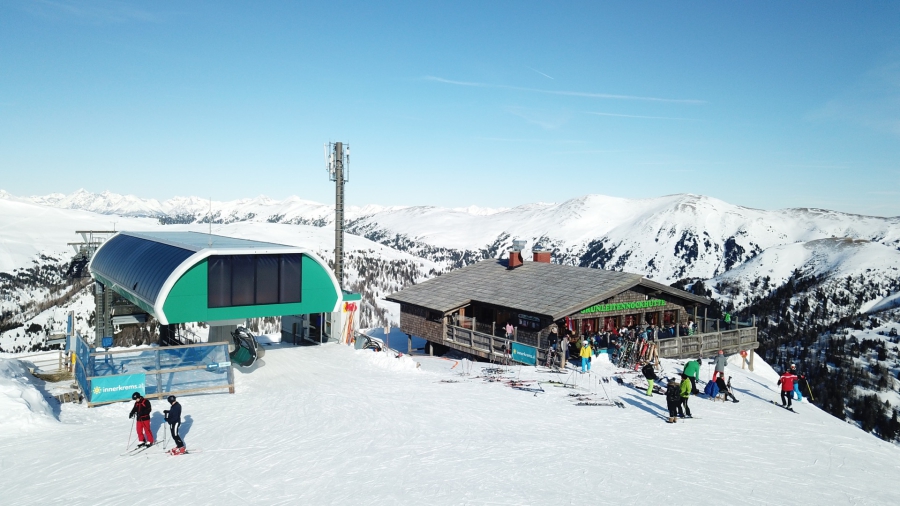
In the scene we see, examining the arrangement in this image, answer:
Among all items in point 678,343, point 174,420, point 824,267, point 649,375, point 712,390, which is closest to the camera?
point 174,420

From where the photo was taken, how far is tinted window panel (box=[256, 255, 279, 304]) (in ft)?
77.1

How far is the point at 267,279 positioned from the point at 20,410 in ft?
32.2

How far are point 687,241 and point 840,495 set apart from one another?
170m

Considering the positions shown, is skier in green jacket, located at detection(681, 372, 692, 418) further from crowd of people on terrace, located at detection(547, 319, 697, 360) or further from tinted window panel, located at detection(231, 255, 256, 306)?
tinted window panel, located at detection(231, 255, 256, 306)

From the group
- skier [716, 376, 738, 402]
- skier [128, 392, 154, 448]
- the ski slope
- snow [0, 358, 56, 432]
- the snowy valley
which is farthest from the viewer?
the snowy valley

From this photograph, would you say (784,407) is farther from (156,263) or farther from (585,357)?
(156,263)

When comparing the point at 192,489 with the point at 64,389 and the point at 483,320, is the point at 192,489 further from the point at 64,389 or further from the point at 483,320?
the point at 483,320

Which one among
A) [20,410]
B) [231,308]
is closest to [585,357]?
[231,308]

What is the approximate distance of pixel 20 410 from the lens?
1498 cm

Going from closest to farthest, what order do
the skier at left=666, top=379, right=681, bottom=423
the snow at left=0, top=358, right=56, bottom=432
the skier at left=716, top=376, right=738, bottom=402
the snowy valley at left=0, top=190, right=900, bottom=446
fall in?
the snow at left=0, top=358, right=56, bottom=432, the skier at left=666, top=379, right=681, bottom=423, the skier at left=716, top=376, right=738, bottom=402, the snowy valley at left=0, top=190, right=900, bottom=446

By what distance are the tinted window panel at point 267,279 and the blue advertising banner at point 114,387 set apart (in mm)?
6720

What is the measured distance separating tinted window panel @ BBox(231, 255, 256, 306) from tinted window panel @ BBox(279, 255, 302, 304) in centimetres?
119

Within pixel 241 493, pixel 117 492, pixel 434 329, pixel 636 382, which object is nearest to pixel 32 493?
pixel 117 492

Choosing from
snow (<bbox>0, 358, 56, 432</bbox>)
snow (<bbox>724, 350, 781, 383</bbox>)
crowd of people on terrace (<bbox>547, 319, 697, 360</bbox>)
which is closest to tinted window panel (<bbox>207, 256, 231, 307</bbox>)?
snow (<bbox>0, 358, 56, 432</bbox>)
